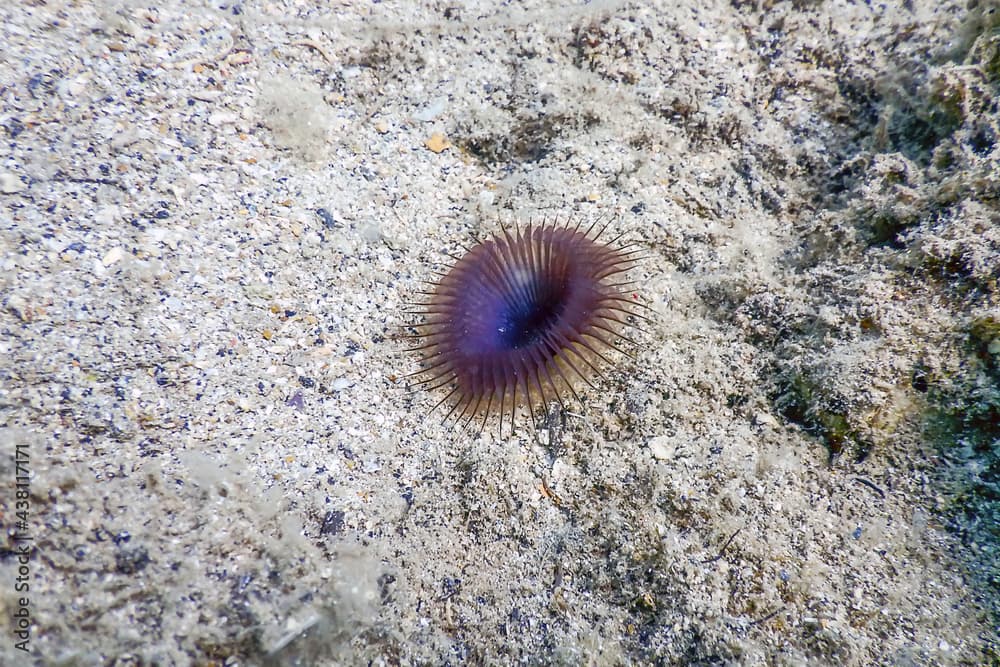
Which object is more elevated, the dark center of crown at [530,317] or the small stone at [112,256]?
the dark center of crown at [530,317]

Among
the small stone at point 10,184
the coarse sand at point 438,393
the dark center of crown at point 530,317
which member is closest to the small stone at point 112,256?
the coarse sand at point 438,393

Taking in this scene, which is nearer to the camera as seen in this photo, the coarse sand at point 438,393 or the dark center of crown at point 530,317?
the coarse sand at point 438,393

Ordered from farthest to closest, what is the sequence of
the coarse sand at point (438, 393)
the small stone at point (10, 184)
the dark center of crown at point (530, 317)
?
the dark center of crown at point (530, 317), the small stone at point (10, 184), the coarse sand at point (438, 393)

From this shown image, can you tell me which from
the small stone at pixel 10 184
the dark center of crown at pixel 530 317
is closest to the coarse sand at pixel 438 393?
the small stone at pixel 10 184

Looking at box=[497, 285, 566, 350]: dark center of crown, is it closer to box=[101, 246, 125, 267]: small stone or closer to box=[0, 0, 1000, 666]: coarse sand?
box=[0, 0, 1000, 666]: coarse sand

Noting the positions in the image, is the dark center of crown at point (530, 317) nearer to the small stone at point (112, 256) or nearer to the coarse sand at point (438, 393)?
the coarse sand at point (438, 393)

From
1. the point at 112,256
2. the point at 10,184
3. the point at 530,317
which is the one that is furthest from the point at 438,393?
the point at 10,184

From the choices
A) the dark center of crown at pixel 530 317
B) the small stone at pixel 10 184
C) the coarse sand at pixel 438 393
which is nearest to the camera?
the coarse sand at pixel 438 393

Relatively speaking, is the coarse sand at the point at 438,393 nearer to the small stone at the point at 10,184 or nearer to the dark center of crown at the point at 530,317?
the small stone at the point at 10,184

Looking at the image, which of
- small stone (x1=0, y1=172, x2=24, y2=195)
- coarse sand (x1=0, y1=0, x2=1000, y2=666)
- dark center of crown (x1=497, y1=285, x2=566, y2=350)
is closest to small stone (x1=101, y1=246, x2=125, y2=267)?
coarse sand (x1=0, y1=0, x2=1000, y2=666)
